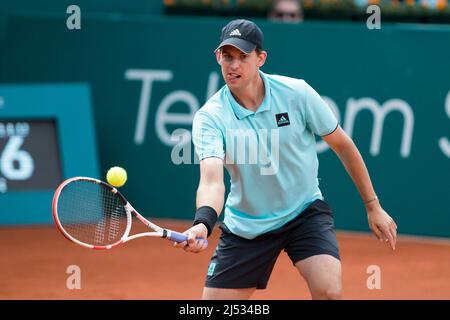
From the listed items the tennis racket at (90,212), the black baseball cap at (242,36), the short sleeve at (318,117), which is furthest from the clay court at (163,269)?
the black baseball cap at (242,36)

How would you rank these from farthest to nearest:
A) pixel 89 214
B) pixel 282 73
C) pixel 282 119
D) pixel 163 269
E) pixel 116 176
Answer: pixel 282 73 → pixel 163 269 → pixel 89 214 → pixel 282 119 → pixel 116 176

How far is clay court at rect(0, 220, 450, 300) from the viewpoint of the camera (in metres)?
7.56

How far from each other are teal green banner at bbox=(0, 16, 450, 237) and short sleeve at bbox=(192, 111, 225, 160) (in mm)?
4745

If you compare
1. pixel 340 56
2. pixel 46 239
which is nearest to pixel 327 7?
pixel 340 56

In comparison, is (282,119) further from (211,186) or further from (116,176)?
(116,176)

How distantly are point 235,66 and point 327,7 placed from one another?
7013 mm

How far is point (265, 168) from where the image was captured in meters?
5.03

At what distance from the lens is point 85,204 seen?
532 cm

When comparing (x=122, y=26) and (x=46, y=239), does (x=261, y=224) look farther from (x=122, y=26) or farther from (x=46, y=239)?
(x=122, y=26)

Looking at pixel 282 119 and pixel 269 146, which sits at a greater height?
pixel 282 119

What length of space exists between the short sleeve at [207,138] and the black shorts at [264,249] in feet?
1.71

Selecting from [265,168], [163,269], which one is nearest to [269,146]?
[265,168]

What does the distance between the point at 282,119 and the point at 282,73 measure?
492cm

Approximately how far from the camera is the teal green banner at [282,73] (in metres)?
9.47
